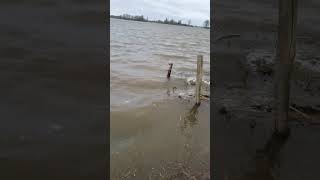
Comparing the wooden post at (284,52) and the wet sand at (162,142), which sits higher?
the wooden post at (284,52)

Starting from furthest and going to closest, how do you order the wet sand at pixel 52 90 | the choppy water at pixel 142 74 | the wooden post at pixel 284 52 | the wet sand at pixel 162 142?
the choppy water at pixel 142 74 → the wet sand at pixel 52 90 → the wet sand at pixel 162 142 → the wooden post at pixel 284 52

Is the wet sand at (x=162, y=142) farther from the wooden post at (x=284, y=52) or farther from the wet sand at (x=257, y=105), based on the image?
the wooden post at (x=284, y=52)

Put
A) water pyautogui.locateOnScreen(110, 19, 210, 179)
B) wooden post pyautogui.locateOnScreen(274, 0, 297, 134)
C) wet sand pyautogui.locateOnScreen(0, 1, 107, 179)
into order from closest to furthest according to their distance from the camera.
Answer: wooden post pyautogui.locateOnScreen(274, 0, 297, 134) < water pyautogui.locateOnScreen(110, 19, 210, 179) < wet sand pyautogui.locateOnScreen(0, 1, 107, 179)

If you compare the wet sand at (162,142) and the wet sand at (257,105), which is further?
the wet sand at (162,142)

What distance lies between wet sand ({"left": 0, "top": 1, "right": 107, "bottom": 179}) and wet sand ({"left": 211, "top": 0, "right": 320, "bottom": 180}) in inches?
94.8

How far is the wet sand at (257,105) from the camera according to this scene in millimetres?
6281

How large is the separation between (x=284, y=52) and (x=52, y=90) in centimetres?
589

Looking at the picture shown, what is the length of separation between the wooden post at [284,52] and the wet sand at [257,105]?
80 cm

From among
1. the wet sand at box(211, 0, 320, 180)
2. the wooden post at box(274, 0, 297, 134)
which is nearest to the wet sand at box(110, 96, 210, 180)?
the wet sand at box(211, 0, 320, 180)

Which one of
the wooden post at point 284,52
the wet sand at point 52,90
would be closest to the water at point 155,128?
the wet sand at point 52,90

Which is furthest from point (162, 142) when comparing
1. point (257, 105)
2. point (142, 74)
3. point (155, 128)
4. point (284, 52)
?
point (142, 74)

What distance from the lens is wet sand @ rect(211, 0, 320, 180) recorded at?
20.6ft

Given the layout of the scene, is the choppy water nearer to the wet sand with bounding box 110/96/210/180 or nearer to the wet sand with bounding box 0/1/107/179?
the wet sand with bounding box 110/96/210/180

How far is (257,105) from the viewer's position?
29.0 feet
